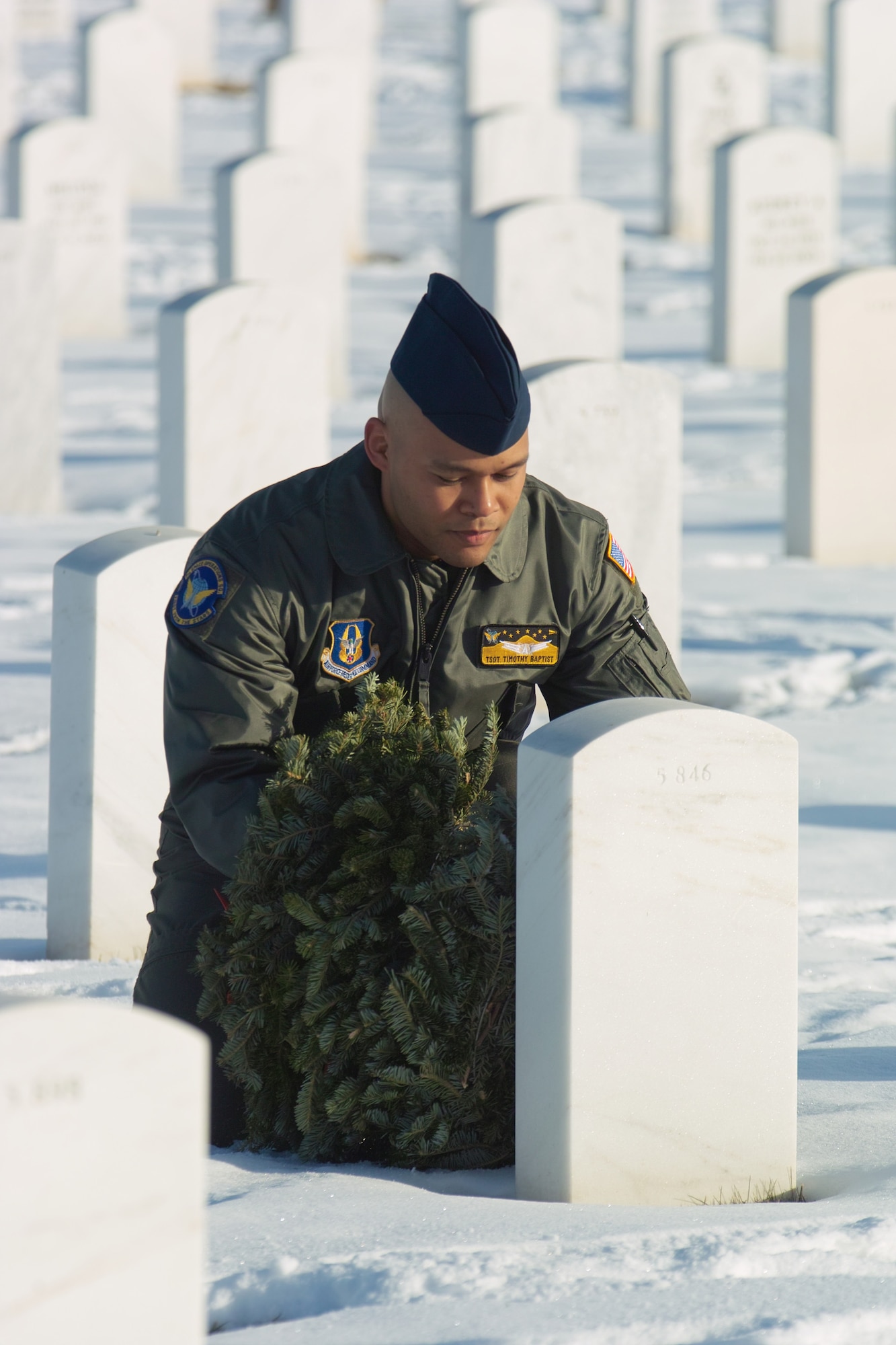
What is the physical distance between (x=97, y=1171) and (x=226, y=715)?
1145 millimetres

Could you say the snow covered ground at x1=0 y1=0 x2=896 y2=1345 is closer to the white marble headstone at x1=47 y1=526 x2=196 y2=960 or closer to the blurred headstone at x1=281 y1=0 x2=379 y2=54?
the white marble headstone at x1=47 y1=526 x2=196 y2=960

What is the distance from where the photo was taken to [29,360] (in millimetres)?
7348

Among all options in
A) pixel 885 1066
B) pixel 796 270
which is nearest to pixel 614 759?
pixel 885 1066

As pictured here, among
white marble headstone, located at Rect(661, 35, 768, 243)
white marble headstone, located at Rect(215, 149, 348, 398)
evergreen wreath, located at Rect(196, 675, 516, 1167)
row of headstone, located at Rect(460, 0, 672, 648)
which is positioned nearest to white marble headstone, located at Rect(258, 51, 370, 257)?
row of headstone, located at Rect(460, 0, 672, 648)

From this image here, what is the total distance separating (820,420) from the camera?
6703mm

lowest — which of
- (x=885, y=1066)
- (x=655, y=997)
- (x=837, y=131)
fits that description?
(x=885, y=1066)

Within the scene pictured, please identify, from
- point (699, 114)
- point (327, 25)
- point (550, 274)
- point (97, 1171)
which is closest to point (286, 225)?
point (550, 274)

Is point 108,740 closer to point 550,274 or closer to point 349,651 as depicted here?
point 349,651

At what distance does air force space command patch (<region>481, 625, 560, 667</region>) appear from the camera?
2.78m

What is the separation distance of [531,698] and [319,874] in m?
0.60

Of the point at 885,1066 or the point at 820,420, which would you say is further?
the point at 820,420

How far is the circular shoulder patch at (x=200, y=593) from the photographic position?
2.62 meters

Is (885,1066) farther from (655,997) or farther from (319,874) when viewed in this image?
(319,874)

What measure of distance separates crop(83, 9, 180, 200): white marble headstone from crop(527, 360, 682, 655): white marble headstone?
899 centimetres
